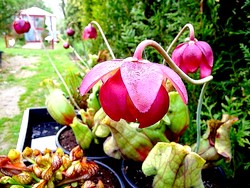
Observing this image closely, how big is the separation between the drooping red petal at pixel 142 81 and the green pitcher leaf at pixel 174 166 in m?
0.28

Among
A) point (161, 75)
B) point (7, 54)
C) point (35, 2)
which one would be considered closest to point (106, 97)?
point (161, 75)

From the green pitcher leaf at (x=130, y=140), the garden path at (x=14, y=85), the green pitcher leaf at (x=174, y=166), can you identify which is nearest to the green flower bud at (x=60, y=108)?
the green pitcher leaf at (x=130, y=140)

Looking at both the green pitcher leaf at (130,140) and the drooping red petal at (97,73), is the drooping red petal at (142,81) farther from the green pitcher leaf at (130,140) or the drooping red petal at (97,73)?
the green pitcher leaf at (130,140)

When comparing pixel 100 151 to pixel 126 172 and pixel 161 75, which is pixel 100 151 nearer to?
pixel 126 172

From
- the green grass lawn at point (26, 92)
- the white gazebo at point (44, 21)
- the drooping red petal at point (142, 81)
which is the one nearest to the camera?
the drooping red petal at point (142, 81)

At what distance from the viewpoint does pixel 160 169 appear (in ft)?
2.02

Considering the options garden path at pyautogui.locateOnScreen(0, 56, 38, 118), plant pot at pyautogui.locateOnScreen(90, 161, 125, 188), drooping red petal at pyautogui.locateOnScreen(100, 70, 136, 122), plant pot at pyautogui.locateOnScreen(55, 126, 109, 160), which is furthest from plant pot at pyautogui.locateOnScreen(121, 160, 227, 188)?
garden path at pyautogui.locateOnScreen(0, 56, 38, 118)

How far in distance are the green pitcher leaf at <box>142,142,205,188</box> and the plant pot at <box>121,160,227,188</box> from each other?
0.15 m

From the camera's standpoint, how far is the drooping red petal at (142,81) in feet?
1.04

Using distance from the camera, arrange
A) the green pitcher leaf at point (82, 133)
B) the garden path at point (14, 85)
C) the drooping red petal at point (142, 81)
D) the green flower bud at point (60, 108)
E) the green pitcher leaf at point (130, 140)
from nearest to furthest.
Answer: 1. the drooping red petal at point (142, 81)
2. the green pitcher leaf at point (130, 140)
3. the green pitcher leaf at point (82, 133)
4. the green flower bud at point (60, 108)
5. the garden path at point (14, 85)

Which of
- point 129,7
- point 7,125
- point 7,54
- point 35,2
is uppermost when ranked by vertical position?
point 129,7

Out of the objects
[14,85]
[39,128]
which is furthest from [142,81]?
[14,85]

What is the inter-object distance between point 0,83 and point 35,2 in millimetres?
3703

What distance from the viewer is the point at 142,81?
33 cm
